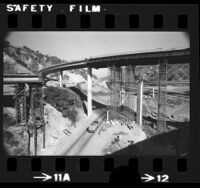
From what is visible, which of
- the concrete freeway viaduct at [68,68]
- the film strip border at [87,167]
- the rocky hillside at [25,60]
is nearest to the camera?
the film strip border at [87,167]

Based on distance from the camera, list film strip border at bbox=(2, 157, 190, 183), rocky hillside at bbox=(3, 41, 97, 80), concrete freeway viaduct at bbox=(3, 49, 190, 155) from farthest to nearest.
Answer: concrete freeway viaduct at bbox=(3, 49, 190, 155)
rocky hillside at bbox=(3, 41, 97, 80)
film strip border at bbox=(2, 157, 190, 183)

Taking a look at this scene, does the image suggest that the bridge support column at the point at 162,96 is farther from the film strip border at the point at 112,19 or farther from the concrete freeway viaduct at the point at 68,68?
Result: the film strip border at the point at 112,19

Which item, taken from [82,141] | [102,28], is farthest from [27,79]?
[102,28]

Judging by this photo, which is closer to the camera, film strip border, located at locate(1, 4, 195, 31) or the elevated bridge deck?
film strip border, located at locate(1, 4, 195, 31)

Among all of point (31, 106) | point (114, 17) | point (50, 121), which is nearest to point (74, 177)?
point (50, 121)

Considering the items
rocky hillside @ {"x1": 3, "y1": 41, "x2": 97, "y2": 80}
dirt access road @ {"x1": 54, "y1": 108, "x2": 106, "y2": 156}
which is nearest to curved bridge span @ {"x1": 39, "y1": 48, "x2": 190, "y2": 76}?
rocky hillside @ {"x1": 3, "y1": 41, "x2": 97, "y2": 80}

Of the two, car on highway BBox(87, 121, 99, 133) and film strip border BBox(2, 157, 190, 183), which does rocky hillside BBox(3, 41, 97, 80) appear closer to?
car on highway BBox(87, 121, 99, 133)

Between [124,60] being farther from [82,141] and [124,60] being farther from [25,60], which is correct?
[25,60]

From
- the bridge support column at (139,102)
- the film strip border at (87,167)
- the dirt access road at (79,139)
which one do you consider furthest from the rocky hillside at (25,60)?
the film strip border at (87,167)
